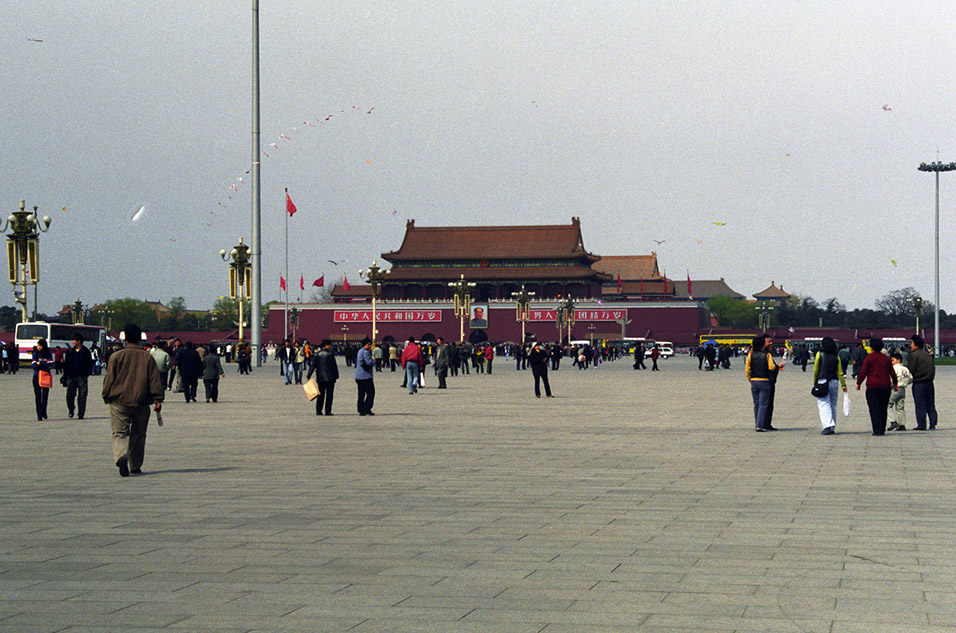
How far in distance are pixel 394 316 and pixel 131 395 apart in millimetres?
80910

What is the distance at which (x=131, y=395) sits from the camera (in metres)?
9.48

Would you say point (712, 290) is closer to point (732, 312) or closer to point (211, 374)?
point (732, 312)

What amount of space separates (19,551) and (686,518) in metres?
3.75

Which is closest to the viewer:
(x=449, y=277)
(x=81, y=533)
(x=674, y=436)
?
(x=81, y=533)

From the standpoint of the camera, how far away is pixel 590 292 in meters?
91.2

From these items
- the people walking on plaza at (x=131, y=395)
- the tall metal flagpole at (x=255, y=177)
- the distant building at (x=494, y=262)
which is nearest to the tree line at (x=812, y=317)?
the distant building at (x=494, y=262)

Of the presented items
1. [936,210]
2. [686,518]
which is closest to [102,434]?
[686,518]

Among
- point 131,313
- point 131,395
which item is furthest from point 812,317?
point 131,395

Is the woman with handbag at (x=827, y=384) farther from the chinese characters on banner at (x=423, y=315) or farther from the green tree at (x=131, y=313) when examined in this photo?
the green tree at (x=131, y=313)

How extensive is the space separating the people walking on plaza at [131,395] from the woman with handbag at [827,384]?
7681 mm

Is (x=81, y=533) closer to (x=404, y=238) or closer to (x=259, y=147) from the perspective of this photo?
(x=259, y=147)

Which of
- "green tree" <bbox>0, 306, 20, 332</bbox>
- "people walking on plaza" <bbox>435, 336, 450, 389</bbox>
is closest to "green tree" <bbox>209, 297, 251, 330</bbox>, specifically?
"green tree" <bbox>0, 306, 20, 332</bbox>

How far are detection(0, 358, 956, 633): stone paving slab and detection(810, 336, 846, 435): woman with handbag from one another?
→ 20.8 inches

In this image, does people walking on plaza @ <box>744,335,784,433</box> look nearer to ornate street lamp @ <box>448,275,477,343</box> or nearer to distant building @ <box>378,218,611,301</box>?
ornate street lamp @ <box>448,275,477,343</box>
